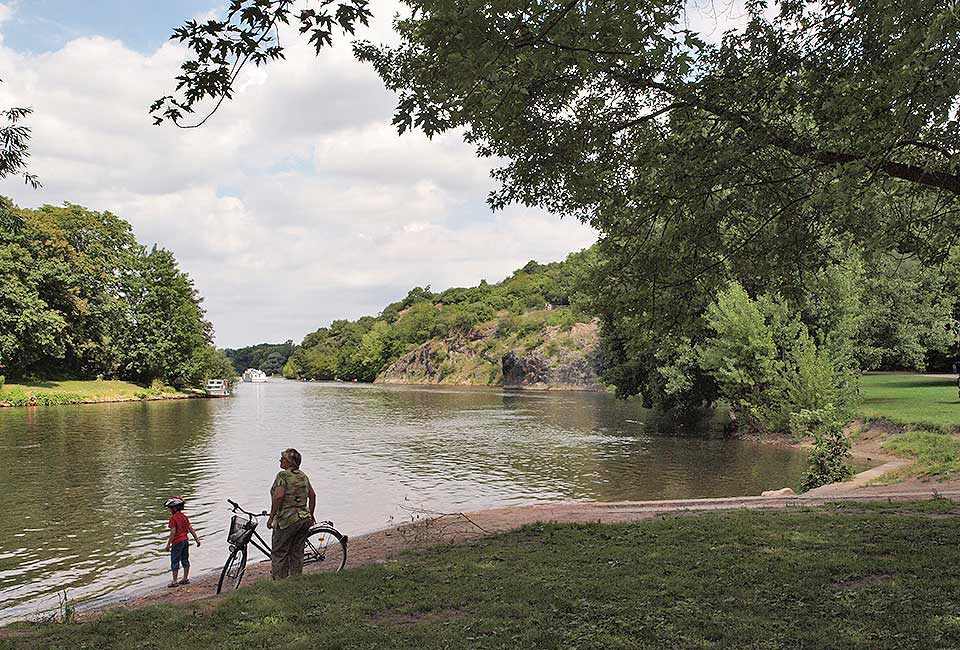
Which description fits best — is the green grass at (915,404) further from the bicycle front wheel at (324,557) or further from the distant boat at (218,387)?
the distant boat at (218,387)

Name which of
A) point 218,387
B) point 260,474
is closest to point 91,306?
point 218,387

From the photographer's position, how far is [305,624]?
283 inches

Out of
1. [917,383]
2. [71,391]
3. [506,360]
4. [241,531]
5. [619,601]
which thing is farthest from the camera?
[506,360]

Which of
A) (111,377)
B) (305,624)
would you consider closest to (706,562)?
(305,624)

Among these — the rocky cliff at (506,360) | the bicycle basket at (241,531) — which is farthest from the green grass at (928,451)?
the rocky cliff at (506,360)

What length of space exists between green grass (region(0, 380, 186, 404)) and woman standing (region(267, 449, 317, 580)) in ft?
196

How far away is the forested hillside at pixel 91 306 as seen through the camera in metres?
60.4

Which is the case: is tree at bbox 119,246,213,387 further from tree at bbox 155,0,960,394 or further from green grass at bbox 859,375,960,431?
tree at bbox 155,0,960,394

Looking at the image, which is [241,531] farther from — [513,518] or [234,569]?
[513,518]

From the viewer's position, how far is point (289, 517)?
392 inches

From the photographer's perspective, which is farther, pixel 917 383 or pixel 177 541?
pixel 917 383

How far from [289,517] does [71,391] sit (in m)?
65.3

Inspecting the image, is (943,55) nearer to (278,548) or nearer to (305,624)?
(305,624)

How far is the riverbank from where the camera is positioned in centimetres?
5897
